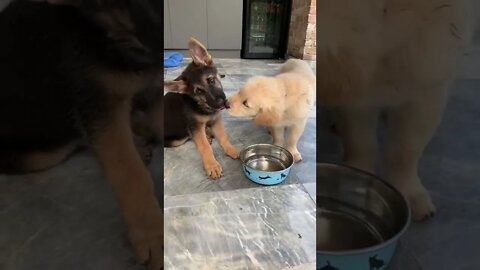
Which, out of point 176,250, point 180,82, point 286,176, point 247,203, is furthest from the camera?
point 180,82

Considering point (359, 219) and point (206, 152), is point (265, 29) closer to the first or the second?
point (206, 152)

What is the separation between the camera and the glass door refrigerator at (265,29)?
8.57 ft

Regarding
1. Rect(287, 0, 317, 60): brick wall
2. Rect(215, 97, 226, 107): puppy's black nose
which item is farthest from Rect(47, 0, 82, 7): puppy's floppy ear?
Rect(287, 0, 317, 60): brick wall

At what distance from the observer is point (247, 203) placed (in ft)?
3.96

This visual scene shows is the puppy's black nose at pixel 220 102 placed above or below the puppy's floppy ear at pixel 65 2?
below

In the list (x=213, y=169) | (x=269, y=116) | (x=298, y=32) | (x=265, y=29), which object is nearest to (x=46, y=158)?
(x=213, y=169)

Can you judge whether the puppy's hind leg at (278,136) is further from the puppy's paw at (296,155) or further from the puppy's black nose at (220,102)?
the puppy's black nose at (220,102)

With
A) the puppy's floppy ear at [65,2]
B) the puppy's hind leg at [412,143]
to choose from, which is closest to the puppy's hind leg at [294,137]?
the puppy's hind leg at [412,143]

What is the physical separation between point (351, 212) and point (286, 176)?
3.19 ft

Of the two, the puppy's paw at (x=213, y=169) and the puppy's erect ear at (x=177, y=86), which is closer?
the puppy's paw at (x=213, y=169)

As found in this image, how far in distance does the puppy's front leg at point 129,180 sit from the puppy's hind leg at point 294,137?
105 cm

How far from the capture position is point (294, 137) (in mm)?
1534

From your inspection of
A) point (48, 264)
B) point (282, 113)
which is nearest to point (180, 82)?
point (282, 113)

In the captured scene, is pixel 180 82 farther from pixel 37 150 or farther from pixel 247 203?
pixel 37 150
